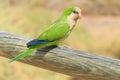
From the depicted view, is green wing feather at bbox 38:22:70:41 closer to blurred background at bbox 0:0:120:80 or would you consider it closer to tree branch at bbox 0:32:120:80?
tree branch at bbox 0:32:120:80

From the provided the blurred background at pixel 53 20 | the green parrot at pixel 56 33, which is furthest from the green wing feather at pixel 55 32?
the blurred background at pixel 53 20

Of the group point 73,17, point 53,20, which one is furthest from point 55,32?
point 53,20

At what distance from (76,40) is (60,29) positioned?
5865mm

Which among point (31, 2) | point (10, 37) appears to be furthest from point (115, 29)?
point (10, 37)

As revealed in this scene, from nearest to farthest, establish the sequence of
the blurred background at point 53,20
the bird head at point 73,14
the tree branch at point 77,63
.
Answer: the tree branch at point 77,63 < the bird head at point 73,14 < the blurred background at point 53,20

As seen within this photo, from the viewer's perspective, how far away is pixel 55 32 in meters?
2.79

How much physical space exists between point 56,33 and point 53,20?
5.93 m

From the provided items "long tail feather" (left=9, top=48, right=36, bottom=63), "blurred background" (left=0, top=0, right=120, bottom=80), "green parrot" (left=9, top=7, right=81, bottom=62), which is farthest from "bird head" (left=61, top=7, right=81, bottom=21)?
"blurred background" (left=0, top=0, right=120, bottom=80)

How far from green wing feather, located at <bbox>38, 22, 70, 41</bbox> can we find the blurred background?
3.69 metres

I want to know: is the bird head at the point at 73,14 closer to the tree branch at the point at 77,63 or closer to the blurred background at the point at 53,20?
the tree branch at the point at 77,63

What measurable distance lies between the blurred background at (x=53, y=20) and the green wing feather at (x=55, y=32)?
369cm

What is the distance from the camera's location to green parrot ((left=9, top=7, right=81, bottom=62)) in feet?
9.05

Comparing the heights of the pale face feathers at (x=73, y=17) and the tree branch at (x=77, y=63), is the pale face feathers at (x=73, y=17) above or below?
above

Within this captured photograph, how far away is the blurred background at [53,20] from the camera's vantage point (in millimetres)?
6660
